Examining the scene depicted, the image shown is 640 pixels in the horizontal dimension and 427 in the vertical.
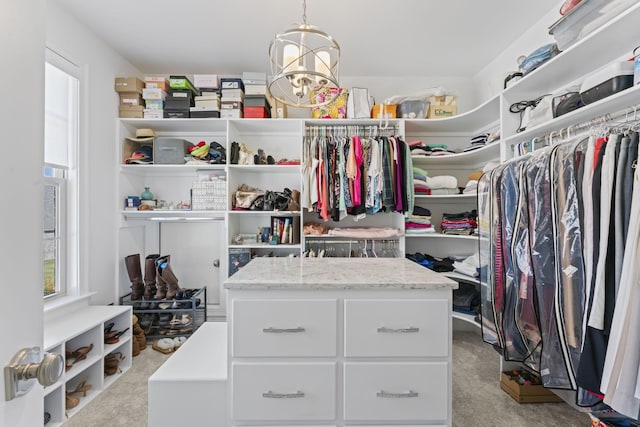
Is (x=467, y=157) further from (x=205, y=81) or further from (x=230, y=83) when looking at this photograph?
(x=205, y=81)

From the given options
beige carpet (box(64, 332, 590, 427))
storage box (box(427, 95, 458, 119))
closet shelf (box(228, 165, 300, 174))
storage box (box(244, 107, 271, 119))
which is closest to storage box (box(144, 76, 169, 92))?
storage box (box(244, 107, 271, 119))

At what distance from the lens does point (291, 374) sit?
1264 millimetres

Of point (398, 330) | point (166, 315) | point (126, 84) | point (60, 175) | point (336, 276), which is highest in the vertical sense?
point (126, 84)

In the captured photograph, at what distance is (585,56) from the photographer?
69.5 inches

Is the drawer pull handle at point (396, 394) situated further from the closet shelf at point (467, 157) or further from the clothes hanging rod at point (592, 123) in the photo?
the closet shelf at point (467, 157)

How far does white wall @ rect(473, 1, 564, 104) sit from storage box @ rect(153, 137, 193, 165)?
9.70 ft

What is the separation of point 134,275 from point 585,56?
3758 millimetres

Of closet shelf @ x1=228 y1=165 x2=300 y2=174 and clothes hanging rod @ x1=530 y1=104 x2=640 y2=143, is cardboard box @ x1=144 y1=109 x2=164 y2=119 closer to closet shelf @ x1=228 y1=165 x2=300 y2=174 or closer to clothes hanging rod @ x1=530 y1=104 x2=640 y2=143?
closet shelf @ x1=228 y1=165 x2=300 y2=174

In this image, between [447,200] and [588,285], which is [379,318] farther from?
[447,200]


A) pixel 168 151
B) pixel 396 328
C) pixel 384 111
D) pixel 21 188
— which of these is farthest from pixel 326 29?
pixel 21 188

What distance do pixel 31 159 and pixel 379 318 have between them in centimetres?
118

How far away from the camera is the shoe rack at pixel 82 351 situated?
1830 mm

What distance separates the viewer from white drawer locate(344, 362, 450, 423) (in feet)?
4.16

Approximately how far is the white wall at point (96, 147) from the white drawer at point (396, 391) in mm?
2397
